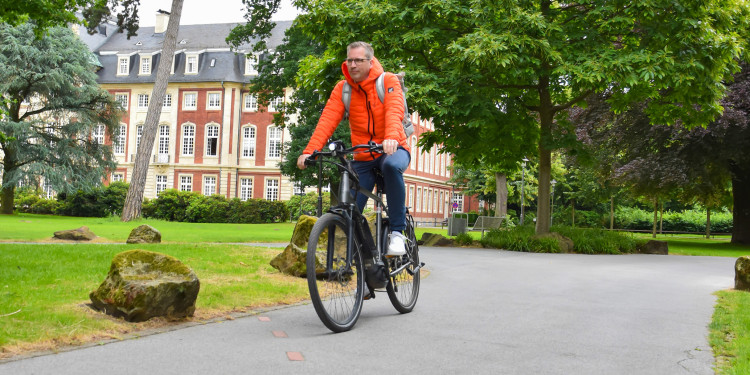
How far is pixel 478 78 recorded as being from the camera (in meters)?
16.6

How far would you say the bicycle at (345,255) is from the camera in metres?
4.96

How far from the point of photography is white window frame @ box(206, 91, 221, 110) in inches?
2346

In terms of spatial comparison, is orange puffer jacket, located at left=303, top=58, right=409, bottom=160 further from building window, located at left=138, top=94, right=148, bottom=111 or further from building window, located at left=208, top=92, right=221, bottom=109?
building window, located at left=138, top=94, right=148, bottom=111

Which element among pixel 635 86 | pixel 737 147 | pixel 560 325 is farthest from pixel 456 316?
pixel 737 147

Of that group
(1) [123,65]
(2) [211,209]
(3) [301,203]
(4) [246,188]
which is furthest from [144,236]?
(1) [123,65]

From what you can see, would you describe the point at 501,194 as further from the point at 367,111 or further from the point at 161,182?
the point at 367,111

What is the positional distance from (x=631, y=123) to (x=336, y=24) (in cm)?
1254

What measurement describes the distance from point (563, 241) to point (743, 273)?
8.73 metres

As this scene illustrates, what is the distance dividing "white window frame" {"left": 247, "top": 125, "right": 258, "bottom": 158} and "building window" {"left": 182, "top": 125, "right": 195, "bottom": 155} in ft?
14.4

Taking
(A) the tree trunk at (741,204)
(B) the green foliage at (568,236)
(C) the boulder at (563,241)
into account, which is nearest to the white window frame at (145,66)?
(A) the tree trunk at (741,204)

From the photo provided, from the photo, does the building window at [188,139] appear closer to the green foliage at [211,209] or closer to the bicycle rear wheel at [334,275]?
the green foliage at [211,209]

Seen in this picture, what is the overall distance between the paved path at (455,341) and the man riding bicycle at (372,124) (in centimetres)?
93

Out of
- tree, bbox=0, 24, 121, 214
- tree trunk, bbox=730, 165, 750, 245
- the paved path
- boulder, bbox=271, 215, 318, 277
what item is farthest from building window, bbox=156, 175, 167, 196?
the paved path

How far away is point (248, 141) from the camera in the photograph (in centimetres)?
5950
